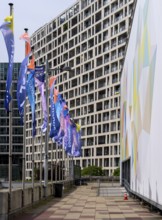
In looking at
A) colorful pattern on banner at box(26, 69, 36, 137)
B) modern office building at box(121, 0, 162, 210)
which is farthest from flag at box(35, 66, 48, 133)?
modern office building at box(121, 0, 162, 210)

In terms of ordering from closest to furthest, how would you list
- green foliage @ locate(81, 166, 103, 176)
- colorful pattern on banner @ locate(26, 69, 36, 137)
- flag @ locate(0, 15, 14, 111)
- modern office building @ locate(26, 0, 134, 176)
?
1. flag @ locate(0, 15, 14, 111)
2. colorful pattern on banner @ locate(26, 69, 36, 137)
3. green foliage @ locate(81, 166, 103, 176)
4. modern office building @ locate(26, 0, 134, 176)

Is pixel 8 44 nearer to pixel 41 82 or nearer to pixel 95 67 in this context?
pixel 41 82

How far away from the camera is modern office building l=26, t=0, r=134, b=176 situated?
106m

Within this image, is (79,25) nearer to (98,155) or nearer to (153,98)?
(98,155)

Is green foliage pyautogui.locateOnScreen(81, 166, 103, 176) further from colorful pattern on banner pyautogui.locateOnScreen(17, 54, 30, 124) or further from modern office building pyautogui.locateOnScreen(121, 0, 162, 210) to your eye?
colorful pattern on banner pyautogui.locateOnScreen(17, 54, 30, 124)

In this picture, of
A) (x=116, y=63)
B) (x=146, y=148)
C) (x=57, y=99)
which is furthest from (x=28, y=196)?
(x=116, y=63)

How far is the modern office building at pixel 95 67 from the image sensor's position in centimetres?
10607

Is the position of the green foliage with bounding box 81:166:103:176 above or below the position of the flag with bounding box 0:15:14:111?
below

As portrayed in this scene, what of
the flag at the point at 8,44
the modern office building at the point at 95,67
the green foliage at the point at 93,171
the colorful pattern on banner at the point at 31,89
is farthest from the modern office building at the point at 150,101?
the green foliage at the point at 93,171

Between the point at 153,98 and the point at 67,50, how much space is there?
110575 mm

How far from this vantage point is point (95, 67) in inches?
4584

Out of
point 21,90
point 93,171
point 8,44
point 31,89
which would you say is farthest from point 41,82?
point 93,171

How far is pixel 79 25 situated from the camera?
126m

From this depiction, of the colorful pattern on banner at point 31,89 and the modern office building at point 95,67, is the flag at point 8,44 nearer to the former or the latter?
the colorful pattern on banner at point 31,89
